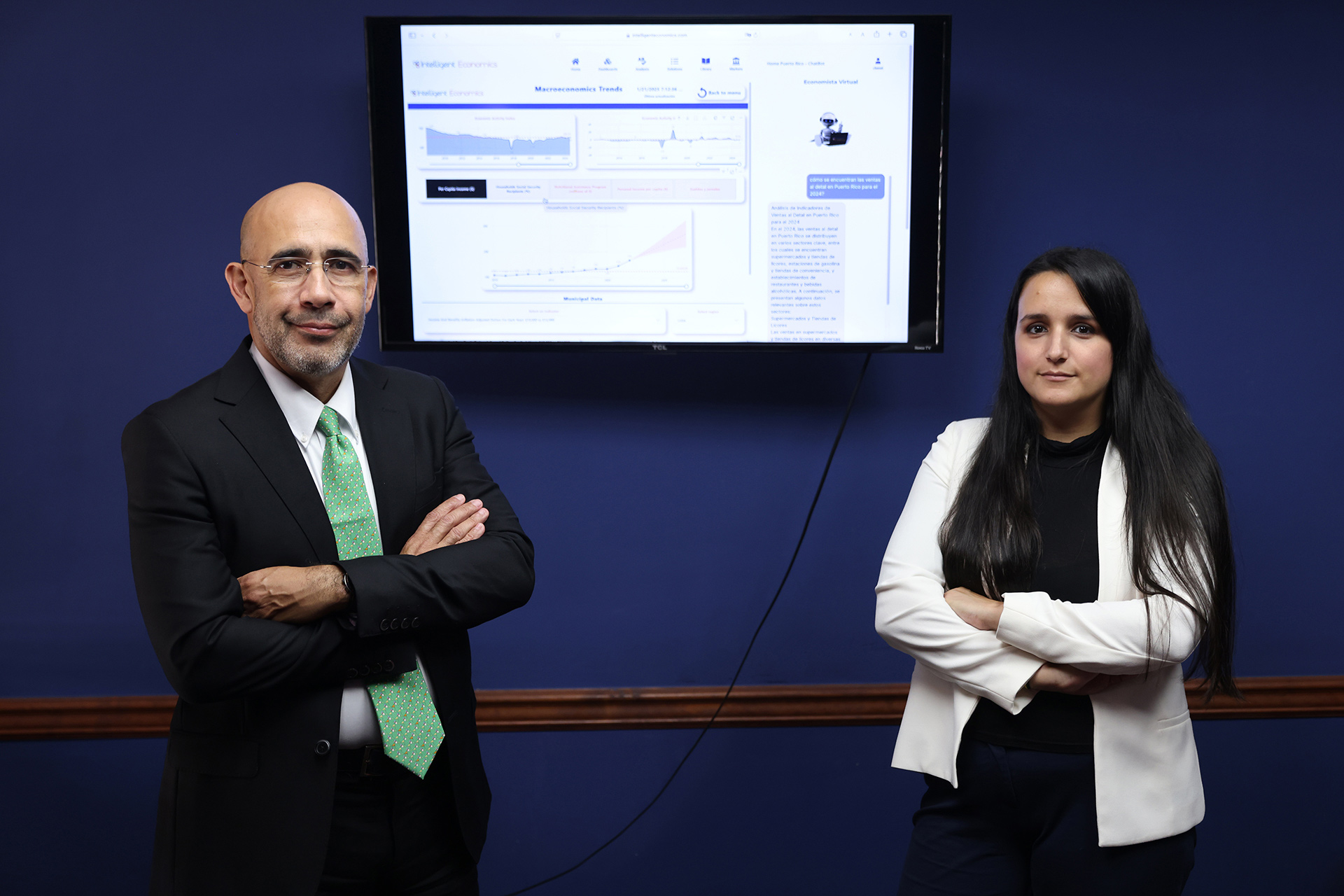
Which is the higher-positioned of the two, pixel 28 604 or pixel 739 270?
pixel 739 270

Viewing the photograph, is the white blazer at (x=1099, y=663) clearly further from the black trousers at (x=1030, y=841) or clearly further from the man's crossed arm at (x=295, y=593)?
the man's crossed arm at (x=295, y=593)

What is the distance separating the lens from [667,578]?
2.33 meters

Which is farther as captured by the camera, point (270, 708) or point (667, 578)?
point (667, 578)

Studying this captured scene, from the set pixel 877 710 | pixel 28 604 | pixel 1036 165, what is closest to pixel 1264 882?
pixel 877 710

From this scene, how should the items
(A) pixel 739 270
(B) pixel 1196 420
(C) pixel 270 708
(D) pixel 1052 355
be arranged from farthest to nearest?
(B) pixel 1196 420
(A) pixel 739 270
(D) pixel 1052 355
(C) pixel 270 708

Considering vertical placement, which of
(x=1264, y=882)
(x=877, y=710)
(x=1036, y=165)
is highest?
(x=1036, y=165)

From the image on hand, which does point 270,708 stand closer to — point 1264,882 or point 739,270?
point 739,270

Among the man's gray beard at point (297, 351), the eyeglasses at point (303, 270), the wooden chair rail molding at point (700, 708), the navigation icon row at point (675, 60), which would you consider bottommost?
the wooden chair rail molding at point (700, 708)

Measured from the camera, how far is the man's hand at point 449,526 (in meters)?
1.47

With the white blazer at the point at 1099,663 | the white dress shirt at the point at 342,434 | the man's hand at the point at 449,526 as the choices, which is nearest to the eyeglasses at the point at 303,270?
the white dress shirt at the point at 342,434

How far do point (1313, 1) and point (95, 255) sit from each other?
317cm

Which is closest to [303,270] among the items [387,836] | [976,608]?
[387,836]

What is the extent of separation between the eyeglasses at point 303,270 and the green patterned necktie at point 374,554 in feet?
0.70

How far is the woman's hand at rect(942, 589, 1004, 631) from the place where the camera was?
58.5 inches
